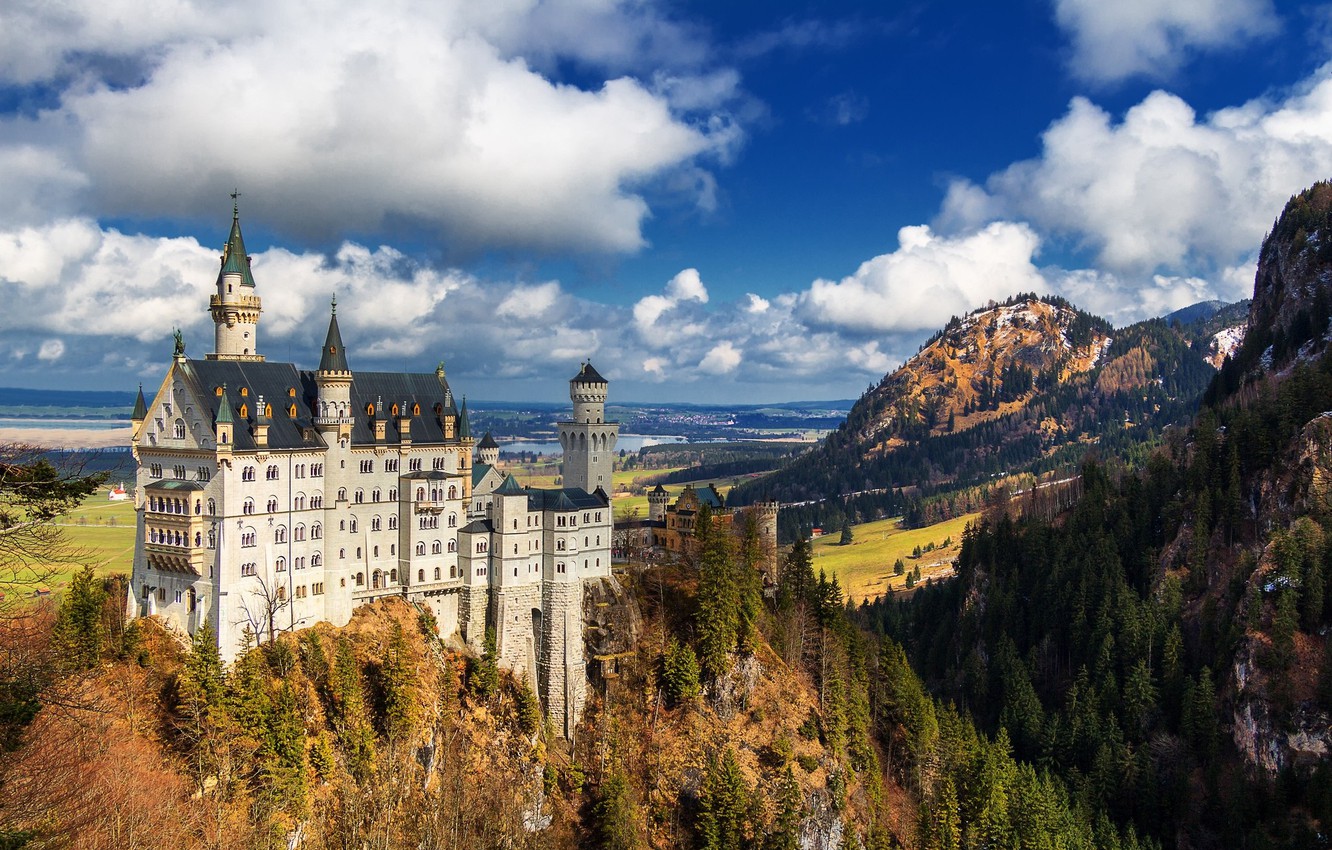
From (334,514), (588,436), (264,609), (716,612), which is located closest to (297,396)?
(334,514)

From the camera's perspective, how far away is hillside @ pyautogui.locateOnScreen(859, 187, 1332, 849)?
374 feet

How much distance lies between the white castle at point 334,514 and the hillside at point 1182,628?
6171cm

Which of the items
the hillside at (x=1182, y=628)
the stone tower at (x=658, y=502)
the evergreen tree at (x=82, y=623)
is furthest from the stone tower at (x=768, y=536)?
the evergreen tree at (x=82, y=623)

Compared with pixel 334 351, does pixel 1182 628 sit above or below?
below

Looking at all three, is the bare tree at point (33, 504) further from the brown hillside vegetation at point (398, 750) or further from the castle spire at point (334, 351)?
the castle spire at point (334, 351)

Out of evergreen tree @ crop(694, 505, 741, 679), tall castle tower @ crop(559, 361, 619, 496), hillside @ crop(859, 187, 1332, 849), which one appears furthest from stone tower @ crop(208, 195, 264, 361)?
hillside @ crop(859, 187, 1332, 849)

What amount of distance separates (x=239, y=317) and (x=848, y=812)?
2750 inches

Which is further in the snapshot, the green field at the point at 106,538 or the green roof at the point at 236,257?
the green field at the point at 106,538

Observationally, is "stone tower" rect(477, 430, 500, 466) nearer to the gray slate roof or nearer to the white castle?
the white castle

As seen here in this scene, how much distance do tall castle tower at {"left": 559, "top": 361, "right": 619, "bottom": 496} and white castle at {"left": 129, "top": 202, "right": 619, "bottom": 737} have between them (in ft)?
15.0

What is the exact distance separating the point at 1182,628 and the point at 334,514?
110300mm

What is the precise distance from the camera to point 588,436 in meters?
106

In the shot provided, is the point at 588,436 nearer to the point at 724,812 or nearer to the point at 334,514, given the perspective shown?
the point at 334,514

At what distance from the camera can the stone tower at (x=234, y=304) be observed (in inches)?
3440
